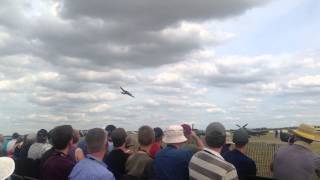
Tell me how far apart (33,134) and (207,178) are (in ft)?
18.8

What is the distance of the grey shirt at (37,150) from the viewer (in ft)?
28.1

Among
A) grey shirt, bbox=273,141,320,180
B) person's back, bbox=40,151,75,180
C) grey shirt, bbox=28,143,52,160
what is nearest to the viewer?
person's back, bbox=40,151,75,180

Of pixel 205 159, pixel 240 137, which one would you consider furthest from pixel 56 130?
pixel 240 137

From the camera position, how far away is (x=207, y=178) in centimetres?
476

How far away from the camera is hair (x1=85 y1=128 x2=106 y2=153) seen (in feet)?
15.7

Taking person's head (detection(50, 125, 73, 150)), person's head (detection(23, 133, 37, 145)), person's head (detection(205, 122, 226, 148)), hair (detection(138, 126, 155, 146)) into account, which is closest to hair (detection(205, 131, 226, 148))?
person's head (detection(205, 122, 226, 148))

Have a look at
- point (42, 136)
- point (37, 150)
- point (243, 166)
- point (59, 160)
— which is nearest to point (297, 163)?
point (243, 166)

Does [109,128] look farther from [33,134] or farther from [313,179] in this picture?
[313,179]

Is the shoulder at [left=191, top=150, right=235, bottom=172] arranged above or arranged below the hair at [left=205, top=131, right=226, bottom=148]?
below

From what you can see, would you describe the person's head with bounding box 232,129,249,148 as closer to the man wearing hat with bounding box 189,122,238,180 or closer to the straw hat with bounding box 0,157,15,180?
the man wearing hat with bounding box 189,122,238,180

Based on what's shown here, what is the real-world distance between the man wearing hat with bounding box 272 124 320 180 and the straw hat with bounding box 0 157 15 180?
3912 mm

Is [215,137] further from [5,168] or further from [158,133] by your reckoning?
[158,133]

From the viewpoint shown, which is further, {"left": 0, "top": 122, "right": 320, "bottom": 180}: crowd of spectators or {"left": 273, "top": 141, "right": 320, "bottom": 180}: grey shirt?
{"left": 273, "top": 141, "right": 320, "bottom": 180}: grey shirt

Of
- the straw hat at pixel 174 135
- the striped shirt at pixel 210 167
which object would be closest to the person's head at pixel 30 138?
the straw hat at pixel 174 135
